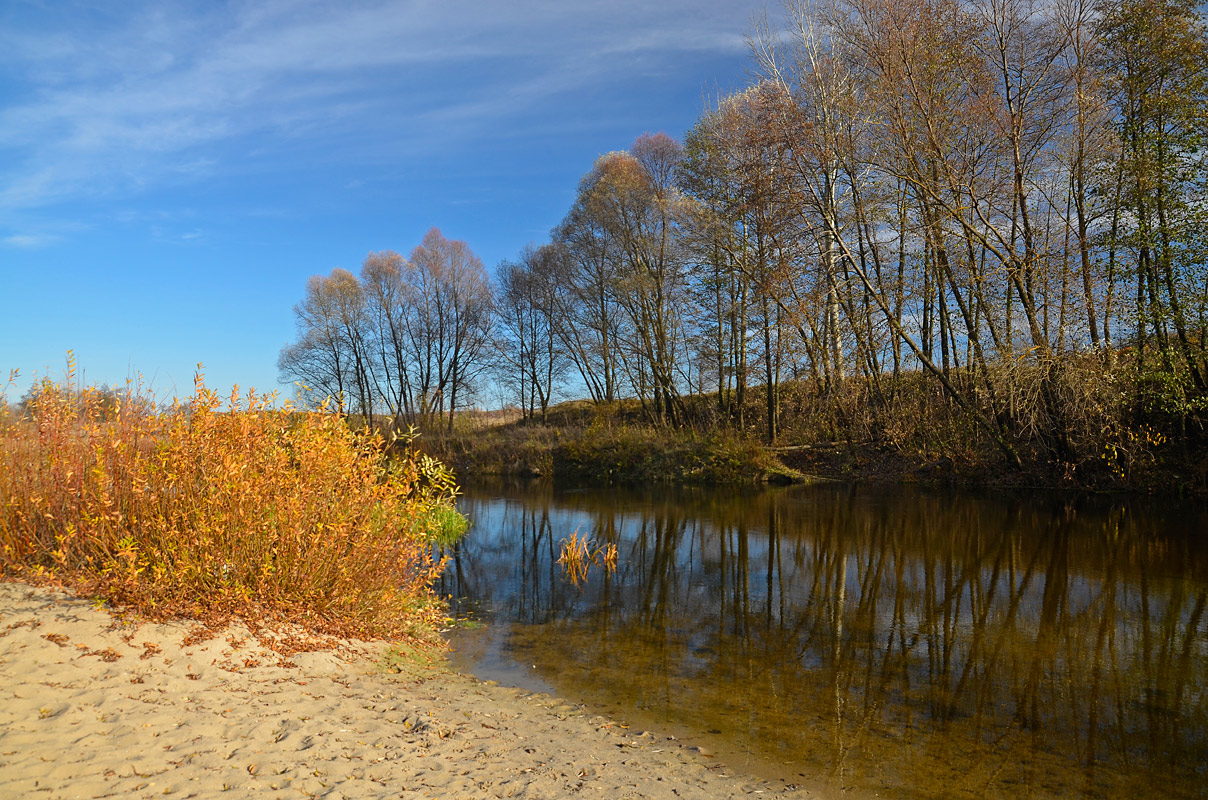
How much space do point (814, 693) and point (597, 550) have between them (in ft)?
23.6

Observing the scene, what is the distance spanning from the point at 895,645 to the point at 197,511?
23.3 feet

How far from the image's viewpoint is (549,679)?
671cm

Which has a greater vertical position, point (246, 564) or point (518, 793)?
point (246, 564)

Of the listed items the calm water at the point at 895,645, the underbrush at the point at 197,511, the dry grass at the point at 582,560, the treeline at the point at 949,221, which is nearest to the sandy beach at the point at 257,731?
the underbrush at the point at 197,511

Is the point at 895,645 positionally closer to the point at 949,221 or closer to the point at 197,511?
the point at 197,511

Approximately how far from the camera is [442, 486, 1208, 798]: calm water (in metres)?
4.96

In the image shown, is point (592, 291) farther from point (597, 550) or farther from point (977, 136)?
point (597, 550)

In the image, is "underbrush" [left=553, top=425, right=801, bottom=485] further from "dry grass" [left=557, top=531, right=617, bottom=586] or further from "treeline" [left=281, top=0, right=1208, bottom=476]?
"dry grass" [left=557, top=531, right=617, bottom=586]

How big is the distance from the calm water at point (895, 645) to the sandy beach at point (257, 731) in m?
0.83

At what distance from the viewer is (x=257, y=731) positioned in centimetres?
413

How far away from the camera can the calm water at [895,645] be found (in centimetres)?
496

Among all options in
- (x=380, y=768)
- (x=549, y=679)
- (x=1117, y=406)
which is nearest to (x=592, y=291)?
(x=1117, y=406)

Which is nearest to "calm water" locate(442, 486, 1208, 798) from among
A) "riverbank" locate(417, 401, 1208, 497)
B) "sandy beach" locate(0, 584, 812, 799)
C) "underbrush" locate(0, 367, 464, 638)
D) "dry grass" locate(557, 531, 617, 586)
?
"dry grass" locate(557, 531, 617, 586)

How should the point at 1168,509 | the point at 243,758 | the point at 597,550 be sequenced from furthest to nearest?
1. the point at 1168,509
2. the point at 597,550
3. the point at 243,758
